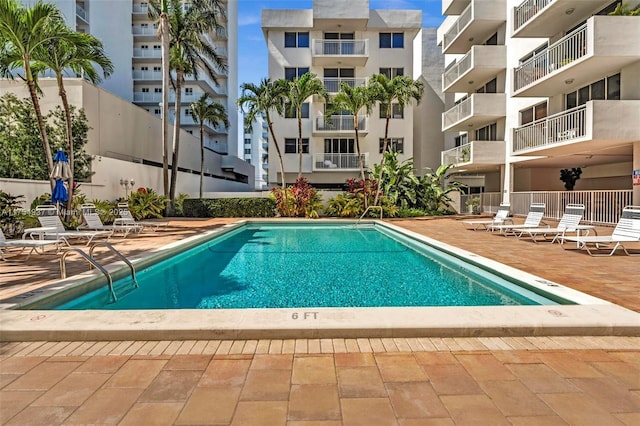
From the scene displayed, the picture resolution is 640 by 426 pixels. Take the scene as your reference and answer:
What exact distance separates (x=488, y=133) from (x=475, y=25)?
6.26m

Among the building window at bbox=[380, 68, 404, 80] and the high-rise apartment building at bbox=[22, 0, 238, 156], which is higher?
the high-rise apartment building at bbox=[22, 0, 238, 156]

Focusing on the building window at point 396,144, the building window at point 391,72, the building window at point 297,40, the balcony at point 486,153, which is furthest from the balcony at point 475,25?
the building window at point 297,40

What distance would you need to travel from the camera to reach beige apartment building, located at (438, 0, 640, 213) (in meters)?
12.9

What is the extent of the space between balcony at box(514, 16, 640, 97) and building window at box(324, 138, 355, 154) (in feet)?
41.3

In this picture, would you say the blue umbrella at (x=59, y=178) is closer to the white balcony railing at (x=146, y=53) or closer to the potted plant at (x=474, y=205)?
the potted plant at (x=474, y=205)

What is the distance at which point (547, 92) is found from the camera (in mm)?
17406

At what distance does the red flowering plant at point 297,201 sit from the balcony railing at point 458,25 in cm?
1352

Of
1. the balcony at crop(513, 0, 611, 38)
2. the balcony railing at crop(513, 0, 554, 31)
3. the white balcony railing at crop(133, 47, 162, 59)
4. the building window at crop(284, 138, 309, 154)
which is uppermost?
the white balcony railing at crop(133, 47, 162, 59)

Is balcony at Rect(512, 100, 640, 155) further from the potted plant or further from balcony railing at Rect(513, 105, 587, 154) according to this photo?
the potted plant

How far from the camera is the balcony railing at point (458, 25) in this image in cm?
2267

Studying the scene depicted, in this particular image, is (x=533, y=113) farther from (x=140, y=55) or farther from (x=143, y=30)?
(x=143, y=30)

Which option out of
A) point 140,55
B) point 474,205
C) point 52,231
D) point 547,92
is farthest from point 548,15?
point 140,55

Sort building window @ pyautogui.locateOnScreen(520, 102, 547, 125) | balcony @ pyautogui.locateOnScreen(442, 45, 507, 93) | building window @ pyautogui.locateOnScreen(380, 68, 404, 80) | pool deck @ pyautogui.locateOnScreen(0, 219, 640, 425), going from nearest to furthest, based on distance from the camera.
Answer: pool deck @ pyautogui.locateOnScreen(0, 219, 640, 425)
building window @ pyautogui.locateOnScreen(520, 102, 547, 125)
balcony @ pyautogui.locateOnScreen(442, 45, 507, 93)
building window @ pyautogui.locateOnScreen(380, 68, 404, 80)

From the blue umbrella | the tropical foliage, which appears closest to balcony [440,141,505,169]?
the blue umbrella
